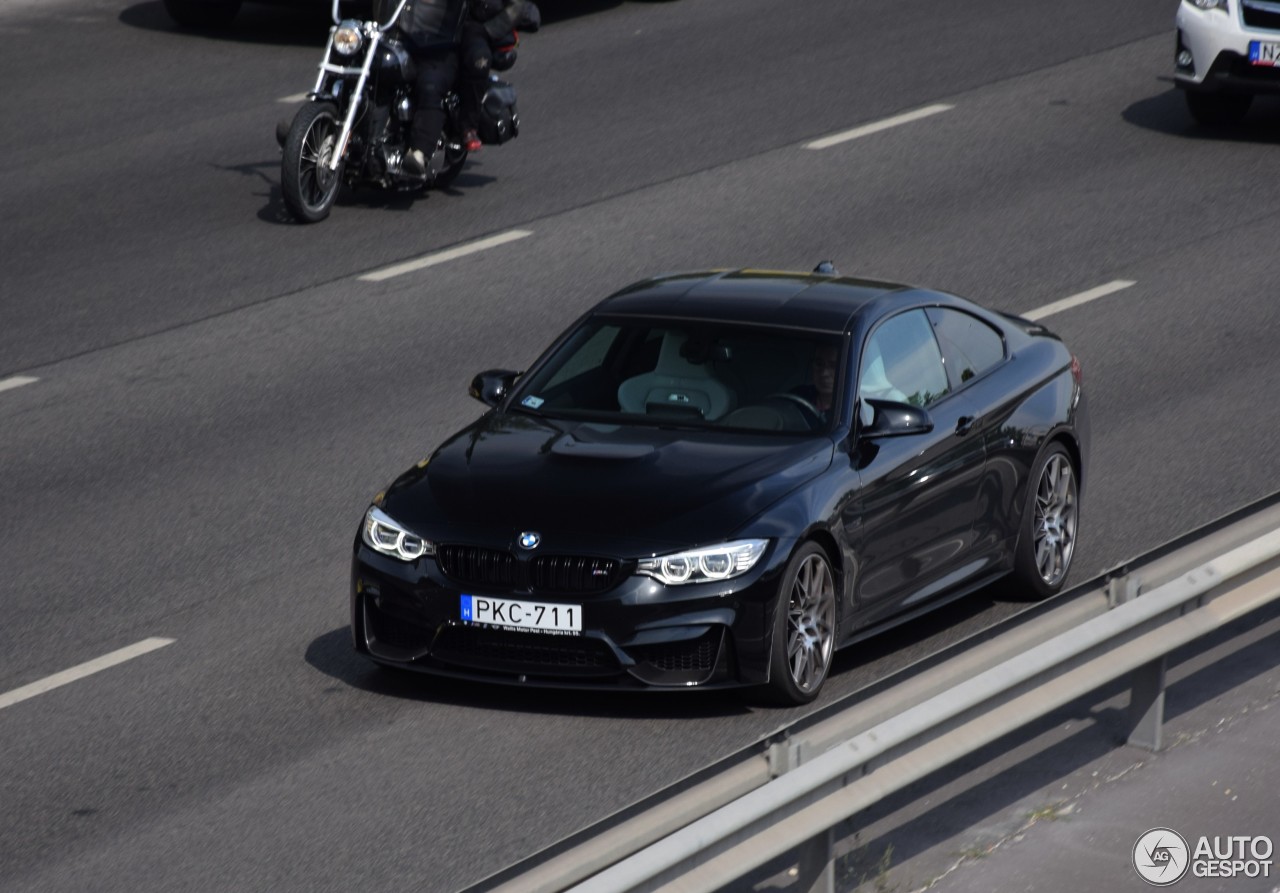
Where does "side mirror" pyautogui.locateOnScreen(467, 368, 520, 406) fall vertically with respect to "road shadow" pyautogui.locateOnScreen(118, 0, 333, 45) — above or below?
above

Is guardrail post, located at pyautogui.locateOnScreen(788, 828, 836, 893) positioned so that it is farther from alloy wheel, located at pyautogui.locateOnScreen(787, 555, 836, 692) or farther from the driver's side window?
the driver's side window

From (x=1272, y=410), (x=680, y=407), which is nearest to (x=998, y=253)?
(x=1272, y=410)

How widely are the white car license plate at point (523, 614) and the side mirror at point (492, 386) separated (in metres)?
1.37

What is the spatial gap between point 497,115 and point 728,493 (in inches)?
365

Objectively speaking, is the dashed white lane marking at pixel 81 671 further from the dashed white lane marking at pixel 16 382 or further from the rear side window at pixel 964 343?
the dashed white lane marking at pixel 16 382

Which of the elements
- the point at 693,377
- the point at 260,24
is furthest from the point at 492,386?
the point at 260,24

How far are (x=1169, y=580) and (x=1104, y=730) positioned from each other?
2.02 feet

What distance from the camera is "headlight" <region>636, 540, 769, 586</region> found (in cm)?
808

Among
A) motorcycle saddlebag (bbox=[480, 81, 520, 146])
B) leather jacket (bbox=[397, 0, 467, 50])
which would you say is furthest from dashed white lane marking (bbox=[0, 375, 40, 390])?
motorcycle saddlebag (bbox=[480, 81, 520, 146])

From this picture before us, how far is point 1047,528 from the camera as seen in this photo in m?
9.99

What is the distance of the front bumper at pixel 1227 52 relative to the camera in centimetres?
1898

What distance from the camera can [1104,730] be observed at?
788 centimetres

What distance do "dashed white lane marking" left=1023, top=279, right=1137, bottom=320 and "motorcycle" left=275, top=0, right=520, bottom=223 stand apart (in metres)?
4.59

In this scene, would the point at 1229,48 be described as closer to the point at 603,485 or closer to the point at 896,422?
the point at 896,422
